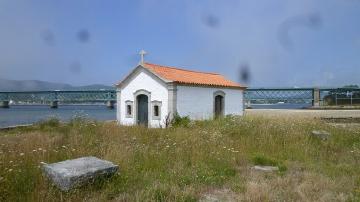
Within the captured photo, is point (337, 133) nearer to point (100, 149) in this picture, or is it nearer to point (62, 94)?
point (100, 149)

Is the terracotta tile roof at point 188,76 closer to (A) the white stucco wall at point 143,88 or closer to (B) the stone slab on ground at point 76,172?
(A) the white stucco wall at point 143,88

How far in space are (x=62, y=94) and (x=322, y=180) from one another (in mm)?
111340

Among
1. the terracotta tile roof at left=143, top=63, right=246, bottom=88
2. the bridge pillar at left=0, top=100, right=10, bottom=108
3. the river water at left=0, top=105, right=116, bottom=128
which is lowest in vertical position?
the river water at left=0, top=105, right=116, bottom=128

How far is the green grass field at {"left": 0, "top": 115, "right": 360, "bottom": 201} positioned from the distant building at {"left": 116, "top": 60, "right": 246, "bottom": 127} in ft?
29.6

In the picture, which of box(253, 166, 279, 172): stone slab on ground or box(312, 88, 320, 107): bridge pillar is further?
box(312, 88, 320, 107): bridge pillar

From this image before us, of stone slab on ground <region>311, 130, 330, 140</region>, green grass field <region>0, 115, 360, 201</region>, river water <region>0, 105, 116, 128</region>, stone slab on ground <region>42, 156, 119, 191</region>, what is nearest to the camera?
stone slab on ground <region>42, 156, 119, 191</region>

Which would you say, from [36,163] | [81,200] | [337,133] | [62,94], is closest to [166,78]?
[337,133]

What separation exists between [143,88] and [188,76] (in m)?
3.49

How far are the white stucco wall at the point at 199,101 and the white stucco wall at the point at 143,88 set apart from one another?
903 millimetres

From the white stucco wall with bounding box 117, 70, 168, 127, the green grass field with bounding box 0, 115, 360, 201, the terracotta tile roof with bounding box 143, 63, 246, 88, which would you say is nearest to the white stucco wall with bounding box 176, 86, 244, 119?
the terracotta tile roof with bounding box 143, 63, 246, 88

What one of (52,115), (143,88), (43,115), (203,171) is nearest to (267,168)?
(203,171)

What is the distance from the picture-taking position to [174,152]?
31.4 feet

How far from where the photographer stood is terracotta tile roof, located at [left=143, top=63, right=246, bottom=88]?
70.9 feet

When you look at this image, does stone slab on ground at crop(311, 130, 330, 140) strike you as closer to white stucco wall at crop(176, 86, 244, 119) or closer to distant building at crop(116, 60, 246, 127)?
distant building at crop(116, 60, 246, 127)
